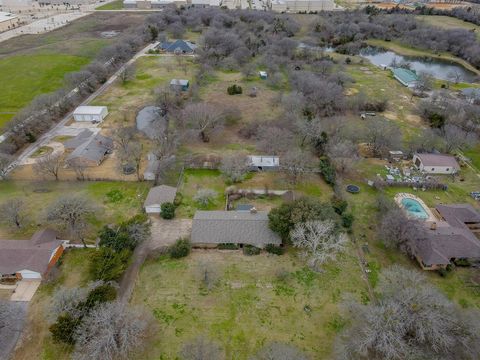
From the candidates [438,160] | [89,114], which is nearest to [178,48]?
[89,114]

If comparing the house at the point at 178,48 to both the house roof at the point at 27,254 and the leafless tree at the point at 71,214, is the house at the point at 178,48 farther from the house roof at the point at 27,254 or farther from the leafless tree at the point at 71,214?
the house roof at the point at 27,254

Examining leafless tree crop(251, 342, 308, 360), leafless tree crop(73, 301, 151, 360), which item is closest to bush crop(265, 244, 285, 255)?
leafless tree crop(251, 342, 308, 360)

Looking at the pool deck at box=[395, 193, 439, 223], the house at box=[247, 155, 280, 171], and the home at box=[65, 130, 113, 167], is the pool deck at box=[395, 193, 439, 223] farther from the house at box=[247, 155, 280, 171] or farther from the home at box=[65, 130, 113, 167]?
the home at box=[65, 130, 113, 167]

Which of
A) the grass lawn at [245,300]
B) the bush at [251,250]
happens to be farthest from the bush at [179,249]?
the bush at [251,250]

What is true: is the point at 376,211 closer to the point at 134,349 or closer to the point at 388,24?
the point at 134,349

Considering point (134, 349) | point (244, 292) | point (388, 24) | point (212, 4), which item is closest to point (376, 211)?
point (244, 292)

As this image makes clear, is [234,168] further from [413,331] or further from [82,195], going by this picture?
[413,331]
